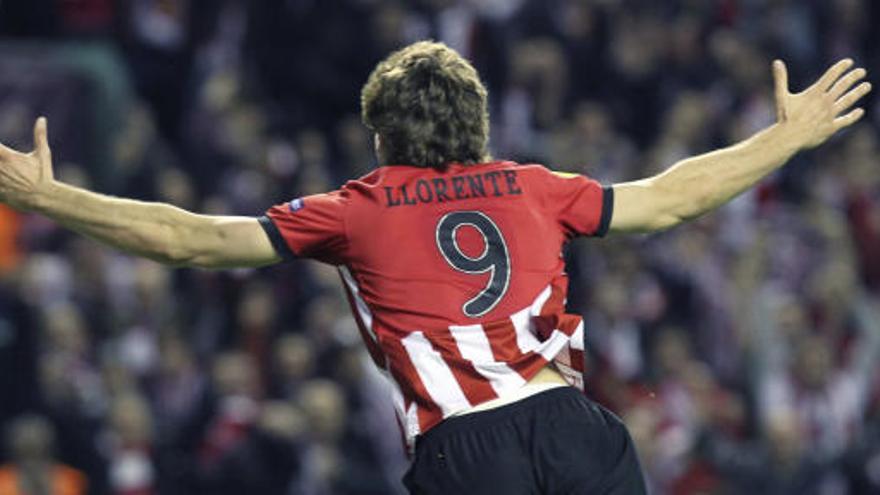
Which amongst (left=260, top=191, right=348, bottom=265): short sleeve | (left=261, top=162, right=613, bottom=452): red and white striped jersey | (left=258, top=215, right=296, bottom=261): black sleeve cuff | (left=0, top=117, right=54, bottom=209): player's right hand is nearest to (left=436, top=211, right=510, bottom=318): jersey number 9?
(left=261, top=162, right=613, bottom=452): red and white striped jersey

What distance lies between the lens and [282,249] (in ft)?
16.5

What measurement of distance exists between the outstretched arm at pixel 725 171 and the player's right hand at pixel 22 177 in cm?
145

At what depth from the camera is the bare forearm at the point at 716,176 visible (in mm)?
5207

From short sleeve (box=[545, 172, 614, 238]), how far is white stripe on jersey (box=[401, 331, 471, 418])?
489 millimetres

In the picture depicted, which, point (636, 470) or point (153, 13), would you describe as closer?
point (636, 470)

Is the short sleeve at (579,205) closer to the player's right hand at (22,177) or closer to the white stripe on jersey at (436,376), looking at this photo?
the white stripe on jersey at (436,376)

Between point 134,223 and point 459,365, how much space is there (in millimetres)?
883

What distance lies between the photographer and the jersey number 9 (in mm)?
5051

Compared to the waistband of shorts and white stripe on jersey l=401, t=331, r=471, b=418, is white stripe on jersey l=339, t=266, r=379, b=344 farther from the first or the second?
the waistband of shorts

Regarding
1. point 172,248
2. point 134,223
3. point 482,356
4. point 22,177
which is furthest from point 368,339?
point 22,177

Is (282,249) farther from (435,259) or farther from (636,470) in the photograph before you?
(636,470)

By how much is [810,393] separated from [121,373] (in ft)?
13.3

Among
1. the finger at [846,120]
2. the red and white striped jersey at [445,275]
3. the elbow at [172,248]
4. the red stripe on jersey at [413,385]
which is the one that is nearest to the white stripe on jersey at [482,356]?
the red and white striped jersey at [445,275]

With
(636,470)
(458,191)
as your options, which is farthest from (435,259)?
(636,470)
